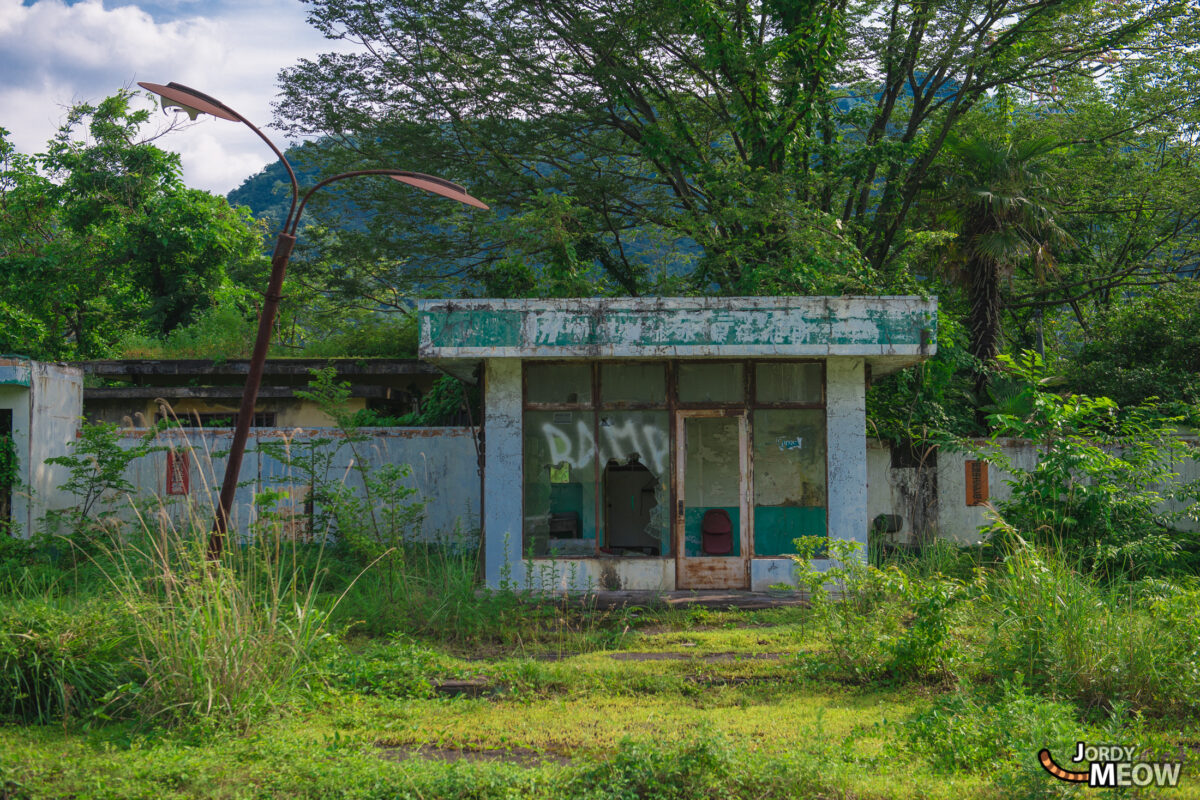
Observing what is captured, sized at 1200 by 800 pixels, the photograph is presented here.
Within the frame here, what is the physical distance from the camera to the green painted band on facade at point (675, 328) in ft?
32.9

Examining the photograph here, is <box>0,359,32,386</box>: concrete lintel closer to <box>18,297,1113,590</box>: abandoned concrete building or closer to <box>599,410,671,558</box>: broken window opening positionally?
<box>18,297,1113,590</box>: abandoned concrete building

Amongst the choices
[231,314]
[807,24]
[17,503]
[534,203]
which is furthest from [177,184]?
[807,24]

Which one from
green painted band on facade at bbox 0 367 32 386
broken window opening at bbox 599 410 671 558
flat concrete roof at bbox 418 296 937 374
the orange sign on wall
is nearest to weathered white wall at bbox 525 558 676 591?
broken window opening at bbox 599 410 671 558

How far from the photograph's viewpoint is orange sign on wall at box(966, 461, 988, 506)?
1341cm

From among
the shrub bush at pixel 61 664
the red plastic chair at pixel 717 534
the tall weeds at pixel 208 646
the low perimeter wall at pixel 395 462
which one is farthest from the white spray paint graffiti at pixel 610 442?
the shrub bush at pixel 61 664

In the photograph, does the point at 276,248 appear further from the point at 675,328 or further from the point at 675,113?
the point at 675,113

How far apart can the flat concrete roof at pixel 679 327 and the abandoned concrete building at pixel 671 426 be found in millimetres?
16

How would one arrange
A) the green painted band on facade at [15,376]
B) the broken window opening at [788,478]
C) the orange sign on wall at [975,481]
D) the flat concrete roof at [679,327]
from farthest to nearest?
the orange sign on wall at [975,481]
the green painted band on facade at [15,376]
the broken window opening at [788,478]
the flat concrete roof at [679,327]

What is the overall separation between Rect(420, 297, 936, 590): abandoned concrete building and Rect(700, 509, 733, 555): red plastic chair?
15 mm

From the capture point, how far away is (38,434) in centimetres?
1190

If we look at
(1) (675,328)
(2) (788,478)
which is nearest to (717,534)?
(2) (788,478)

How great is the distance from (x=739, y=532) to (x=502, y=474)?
2942 mm

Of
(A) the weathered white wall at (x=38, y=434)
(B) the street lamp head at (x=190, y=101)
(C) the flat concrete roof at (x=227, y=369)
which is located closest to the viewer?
(B) the street lamp head at (x=190, y=101)

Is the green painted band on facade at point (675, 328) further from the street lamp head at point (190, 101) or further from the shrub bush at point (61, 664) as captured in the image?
the shrub bush at point (61, 664)
